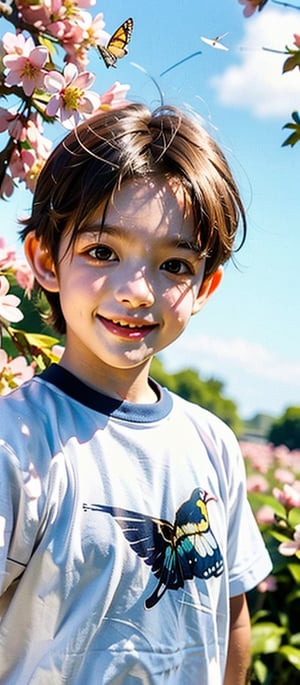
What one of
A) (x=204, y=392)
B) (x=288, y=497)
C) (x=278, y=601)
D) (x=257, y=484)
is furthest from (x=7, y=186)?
(x=204, y=392)

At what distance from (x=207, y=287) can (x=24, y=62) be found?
1.34 ft

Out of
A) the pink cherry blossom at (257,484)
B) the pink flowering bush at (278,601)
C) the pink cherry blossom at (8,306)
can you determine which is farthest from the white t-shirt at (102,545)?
the pink cherry blossom at (257,484)

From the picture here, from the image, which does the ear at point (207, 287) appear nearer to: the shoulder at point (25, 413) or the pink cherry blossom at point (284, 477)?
the shoulder at point (25, 413)

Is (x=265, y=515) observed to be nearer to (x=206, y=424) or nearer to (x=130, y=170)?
(x=206, y=424)

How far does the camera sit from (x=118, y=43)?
4.94 feet

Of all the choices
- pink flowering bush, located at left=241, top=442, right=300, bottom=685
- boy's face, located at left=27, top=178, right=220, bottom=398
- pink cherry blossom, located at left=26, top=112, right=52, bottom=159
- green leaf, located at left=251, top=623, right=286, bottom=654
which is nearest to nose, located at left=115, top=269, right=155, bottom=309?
boy's face, located at left=27, top=178, right=220, bottom=398

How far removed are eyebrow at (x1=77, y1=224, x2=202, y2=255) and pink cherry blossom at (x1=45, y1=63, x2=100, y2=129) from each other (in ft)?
0.88

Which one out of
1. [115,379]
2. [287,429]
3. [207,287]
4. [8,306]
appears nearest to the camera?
[115,379]

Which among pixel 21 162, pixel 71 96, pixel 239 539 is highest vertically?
pixel 71 96

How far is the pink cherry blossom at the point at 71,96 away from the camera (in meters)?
1.49

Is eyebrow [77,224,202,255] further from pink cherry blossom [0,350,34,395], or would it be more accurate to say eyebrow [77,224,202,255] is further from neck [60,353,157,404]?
pink cherry blossom [0,350,34,395]

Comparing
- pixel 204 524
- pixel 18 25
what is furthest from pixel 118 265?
pixel 18 25

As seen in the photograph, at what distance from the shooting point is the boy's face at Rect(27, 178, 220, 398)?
1.25 meters

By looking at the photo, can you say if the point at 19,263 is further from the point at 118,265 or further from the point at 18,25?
the point at 118,265
